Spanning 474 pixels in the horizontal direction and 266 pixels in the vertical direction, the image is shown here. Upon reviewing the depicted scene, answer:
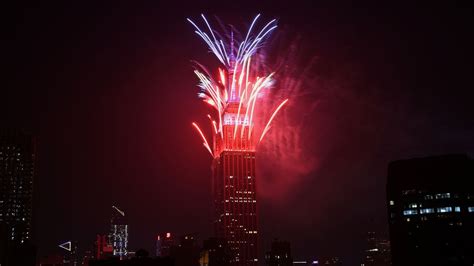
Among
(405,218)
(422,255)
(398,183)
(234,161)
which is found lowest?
(422,255)

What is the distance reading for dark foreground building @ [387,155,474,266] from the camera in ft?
341

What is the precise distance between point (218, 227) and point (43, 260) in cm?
6066

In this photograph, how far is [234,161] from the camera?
652 ft

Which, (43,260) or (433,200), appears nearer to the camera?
(433,200)

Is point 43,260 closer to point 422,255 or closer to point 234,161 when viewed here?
point 234,161

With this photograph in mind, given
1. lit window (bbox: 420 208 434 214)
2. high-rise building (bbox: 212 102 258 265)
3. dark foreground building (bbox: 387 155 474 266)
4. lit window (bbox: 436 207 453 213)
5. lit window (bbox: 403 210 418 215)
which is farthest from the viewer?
high-rise building (bbox: 212 102 258 265)

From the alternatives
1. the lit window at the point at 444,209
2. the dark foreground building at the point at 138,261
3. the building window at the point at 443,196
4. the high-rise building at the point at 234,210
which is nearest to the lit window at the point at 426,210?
the lit window at the point at 444,209

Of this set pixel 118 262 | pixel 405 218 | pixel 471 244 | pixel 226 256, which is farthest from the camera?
pixel 226 256

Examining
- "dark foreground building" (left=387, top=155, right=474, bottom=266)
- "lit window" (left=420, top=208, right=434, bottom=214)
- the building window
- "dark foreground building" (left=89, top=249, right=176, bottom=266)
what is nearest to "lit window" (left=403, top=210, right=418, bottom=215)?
"dark foreground building" (left=387, top=155, right=474, bottom=266)

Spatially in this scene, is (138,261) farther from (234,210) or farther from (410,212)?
(234,210)

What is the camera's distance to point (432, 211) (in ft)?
353

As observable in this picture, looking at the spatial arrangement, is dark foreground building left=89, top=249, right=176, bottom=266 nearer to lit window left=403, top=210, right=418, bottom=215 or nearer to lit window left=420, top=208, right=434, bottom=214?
lit window left=403, top=210, right=418, bottom=215

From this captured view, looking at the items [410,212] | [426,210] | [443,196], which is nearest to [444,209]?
[443,196]

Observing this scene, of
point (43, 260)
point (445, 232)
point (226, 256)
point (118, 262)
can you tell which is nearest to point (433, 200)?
point (445, 232)
